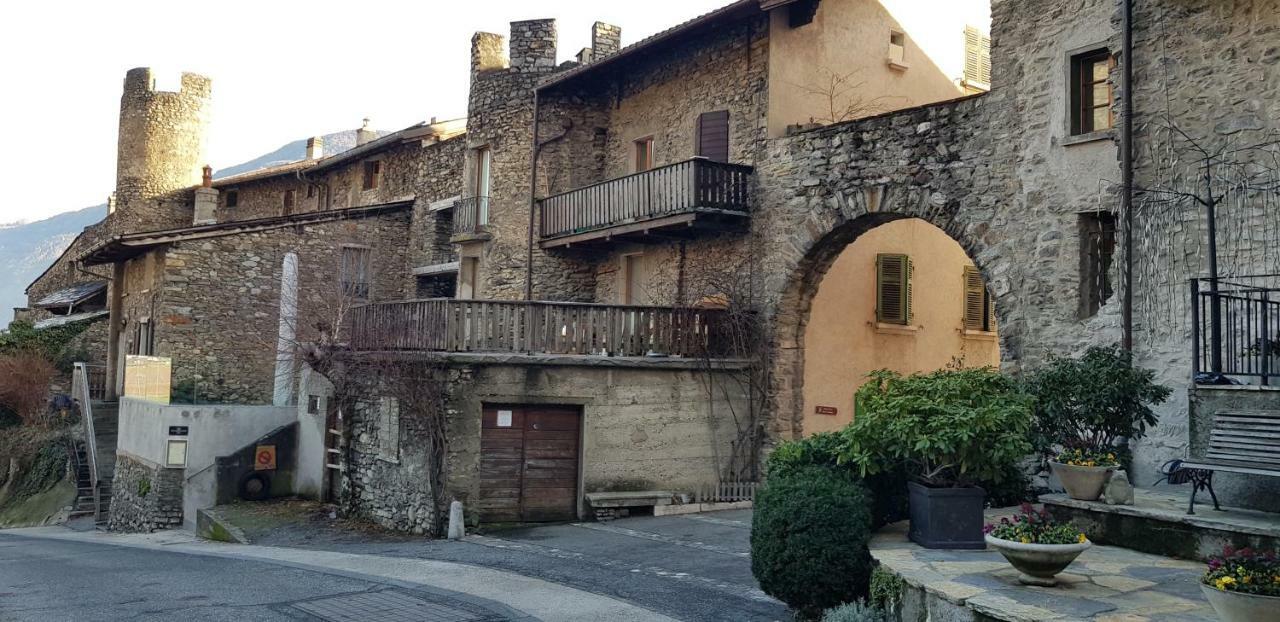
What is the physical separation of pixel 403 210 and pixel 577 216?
809 cm

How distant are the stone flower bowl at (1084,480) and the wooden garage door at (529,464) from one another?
842 cm

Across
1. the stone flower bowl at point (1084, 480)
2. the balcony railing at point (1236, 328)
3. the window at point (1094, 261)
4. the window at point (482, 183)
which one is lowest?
the stone flower bowl at point (1084, 480)

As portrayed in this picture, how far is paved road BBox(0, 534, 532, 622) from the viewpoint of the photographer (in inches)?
388

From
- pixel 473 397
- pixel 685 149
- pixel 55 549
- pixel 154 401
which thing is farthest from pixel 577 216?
pixel 55 549

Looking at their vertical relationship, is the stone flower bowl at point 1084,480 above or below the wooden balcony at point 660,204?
below

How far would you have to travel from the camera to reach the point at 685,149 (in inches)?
808

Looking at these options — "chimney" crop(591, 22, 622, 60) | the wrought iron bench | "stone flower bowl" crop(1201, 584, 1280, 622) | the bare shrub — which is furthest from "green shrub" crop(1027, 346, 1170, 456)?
the bare shrub

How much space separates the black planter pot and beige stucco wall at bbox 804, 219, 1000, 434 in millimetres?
9290

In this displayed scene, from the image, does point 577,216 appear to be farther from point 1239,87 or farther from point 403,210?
point 1239,87

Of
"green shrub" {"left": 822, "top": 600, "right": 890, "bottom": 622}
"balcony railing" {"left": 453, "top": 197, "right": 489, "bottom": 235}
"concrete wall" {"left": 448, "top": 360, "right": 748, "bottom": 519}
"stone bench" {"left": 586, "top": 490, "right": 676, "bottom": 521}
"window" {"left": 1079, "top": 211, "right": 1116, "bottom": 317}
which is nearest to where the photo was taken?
"green shrub" {"left": 822, "top": 600, "right": 890, "bottom": 622}

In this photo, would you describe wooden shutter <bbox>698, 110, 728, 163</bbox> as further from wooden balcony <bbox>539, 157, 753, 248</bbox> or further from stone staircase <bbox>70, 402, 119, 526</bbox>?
stone staircase <bbox>70, 402, 119, 526</bbox>

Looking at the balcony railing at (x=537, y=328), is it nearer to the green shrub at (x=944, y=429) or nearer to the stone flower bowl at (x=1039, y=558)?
the green shrub at (x=944, y=429)

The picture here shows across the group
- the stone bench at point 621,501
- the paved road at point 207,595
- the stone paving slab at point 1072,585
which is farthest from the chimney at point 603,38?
the stone paving slab at point 1072,585

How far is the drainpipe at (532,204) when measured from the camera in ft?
73.9
